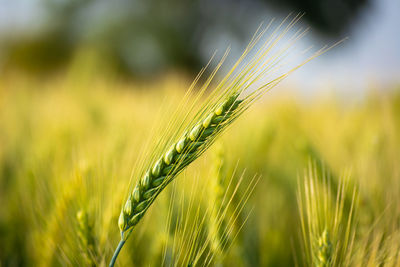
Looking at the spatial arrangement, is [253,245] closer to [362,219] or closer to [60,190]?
[362,219]

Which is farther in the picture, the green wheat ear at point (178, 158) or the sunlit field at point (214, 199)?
the sunlit field at point (214, 199)

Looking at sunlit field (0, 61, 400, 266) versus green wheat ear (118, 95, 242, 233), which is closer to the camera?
green wheat ear (118, 95, 242, 233)

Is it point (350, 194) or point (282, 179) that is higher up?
point (350, 194)

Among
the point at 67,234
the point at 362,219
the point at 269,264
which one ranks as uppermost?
the point at 362,219

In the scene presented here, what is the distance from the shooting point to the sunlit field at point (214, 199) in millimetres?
575

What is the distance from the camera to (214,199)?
604 mm

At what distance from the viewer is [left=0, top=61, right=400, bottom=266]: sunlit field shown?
1.89 feet

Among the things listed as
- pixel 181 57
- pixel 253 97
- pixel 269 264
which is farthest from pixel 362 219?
pixel 181 57

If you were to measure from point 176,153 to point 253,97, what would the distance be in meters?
0.13

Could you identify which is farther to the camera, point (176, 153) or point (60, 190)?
point (60, 190)

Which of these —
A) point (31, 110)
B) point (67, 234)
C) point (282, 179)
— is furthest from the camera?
point (31, 110)

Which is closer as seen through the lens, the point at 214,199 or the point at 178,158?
the point at 178,158

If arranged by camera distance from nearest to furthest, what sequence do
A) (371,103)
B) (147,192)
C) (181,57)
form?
(147,192) < (371,103) < (181,57)

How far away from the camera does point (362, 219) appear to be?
2.55 ft
